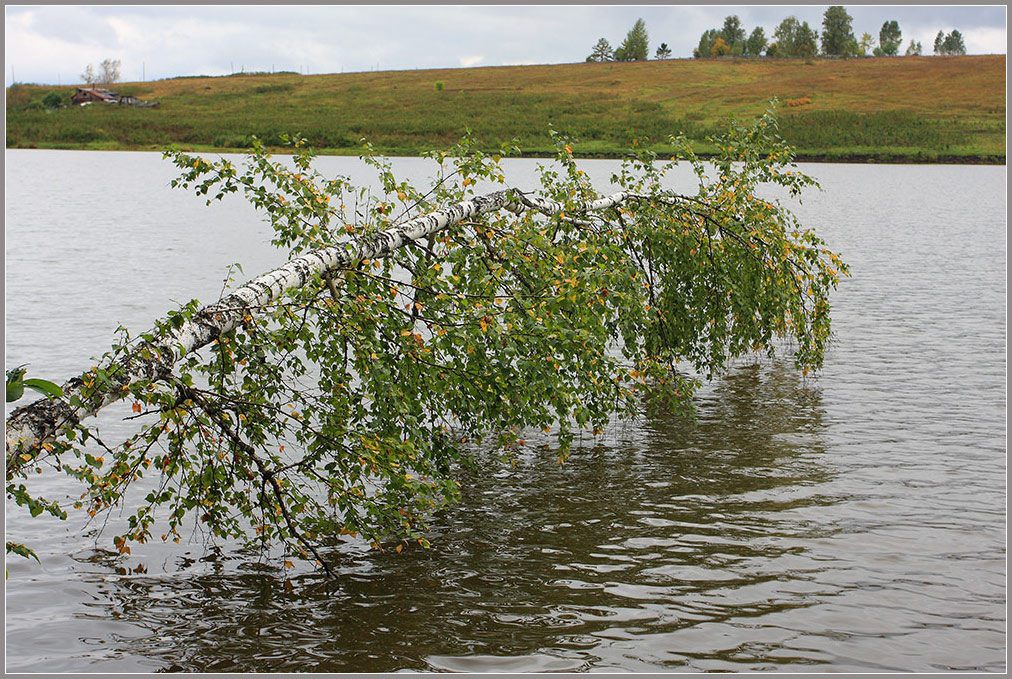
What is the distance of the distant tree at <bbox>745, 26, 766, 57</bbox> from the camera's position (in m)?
159

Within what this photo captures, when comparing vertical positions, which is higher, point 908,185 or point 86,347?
point 908,185

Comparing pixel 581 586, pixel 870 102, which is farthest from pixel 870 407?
pixel 870 102

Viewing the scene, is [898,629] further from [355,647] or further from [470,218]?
[470,218]

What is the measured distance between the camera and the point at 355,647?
6750mm

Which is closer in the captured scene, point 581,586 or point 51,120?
point 581,586

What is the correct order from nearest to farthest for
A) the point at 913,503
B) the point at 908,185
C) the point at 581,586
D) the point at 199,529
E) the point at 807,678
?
the point at 807,678 < the point at 581,586 < the point at 199,529 < the point at 913,503 < the point at 908,185

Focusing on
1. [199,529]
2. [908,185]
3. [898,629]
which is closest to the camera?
[898,629]

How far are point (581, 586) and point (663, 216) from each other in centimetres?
657

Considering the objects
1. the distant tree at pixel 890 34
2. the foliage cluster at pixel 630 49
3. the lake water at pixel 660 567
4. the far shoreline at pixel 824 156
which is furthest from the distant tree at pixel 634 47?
the lake water at pixel 660 567

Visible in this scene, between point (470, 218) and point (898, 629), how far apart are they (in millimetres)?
5663

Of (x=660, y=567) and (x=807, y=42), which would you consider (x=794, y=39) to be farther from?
(x=660, y=567)

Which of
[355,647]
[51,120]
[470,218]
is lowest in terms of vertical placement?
[355,647]

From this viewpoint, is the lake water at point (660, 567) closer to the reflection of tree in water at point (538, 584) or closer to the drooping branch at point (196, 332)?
the reflection of tree in water at point (538, 584)

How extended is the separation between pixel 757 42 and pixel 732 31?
1769 centimetres
